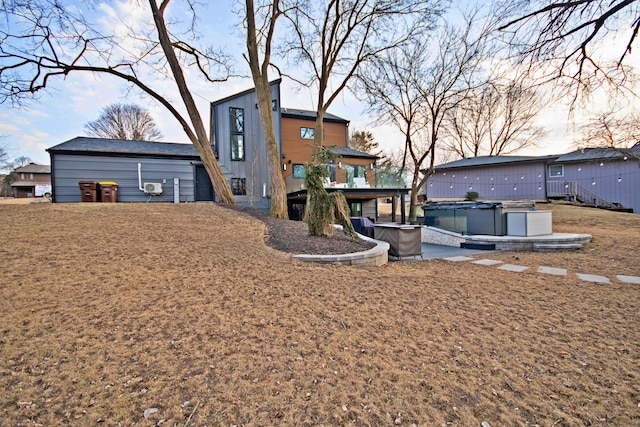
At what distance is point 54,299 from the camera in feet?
8.50

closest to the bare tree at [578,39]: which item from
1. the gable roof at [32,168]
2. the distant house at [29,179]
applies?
the distant house at [29,179]

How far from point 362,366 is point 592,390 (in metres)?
1.39

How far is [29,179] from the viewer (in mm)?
40219

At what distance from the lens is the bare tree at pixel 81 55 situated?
8727 mm

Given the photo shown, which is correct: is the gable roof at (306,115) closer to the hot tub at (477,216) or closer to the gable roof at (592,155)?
the hot tub at (477,216)

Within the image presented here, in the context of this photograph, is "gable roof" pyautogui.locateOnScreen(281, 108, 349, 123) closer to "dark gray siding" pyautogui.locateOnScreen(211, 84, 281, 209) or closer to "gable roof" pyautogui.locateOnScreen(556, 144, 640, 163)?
"dark gray siding" pyautogui.locateOnScreen(211, 84, 281, 209)

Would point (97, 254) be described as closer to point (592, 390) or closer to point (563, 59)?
point (592, 390)

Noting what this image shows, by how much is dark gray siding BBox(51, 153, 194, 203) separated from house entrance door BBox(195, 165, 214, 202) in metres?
0.29

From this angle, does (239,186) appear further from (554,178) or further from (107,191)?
(554,178)

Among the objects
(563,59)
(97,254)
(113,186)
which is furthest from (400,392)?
(113,186)

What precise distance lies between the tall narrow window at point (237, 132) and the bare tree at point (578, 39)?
1107 centimetres

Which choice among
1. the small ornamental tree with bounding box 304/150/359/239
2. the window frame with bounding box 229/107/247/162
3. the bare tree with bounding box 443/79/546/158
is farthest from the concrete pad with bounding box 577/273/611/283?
the bare tree with bounding box 443/79/546/158

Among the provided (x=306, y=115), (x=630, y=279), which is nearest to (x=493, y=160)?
(x=306, y=115)

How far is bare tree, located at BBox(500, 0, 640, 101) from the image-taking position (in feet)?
14.1
